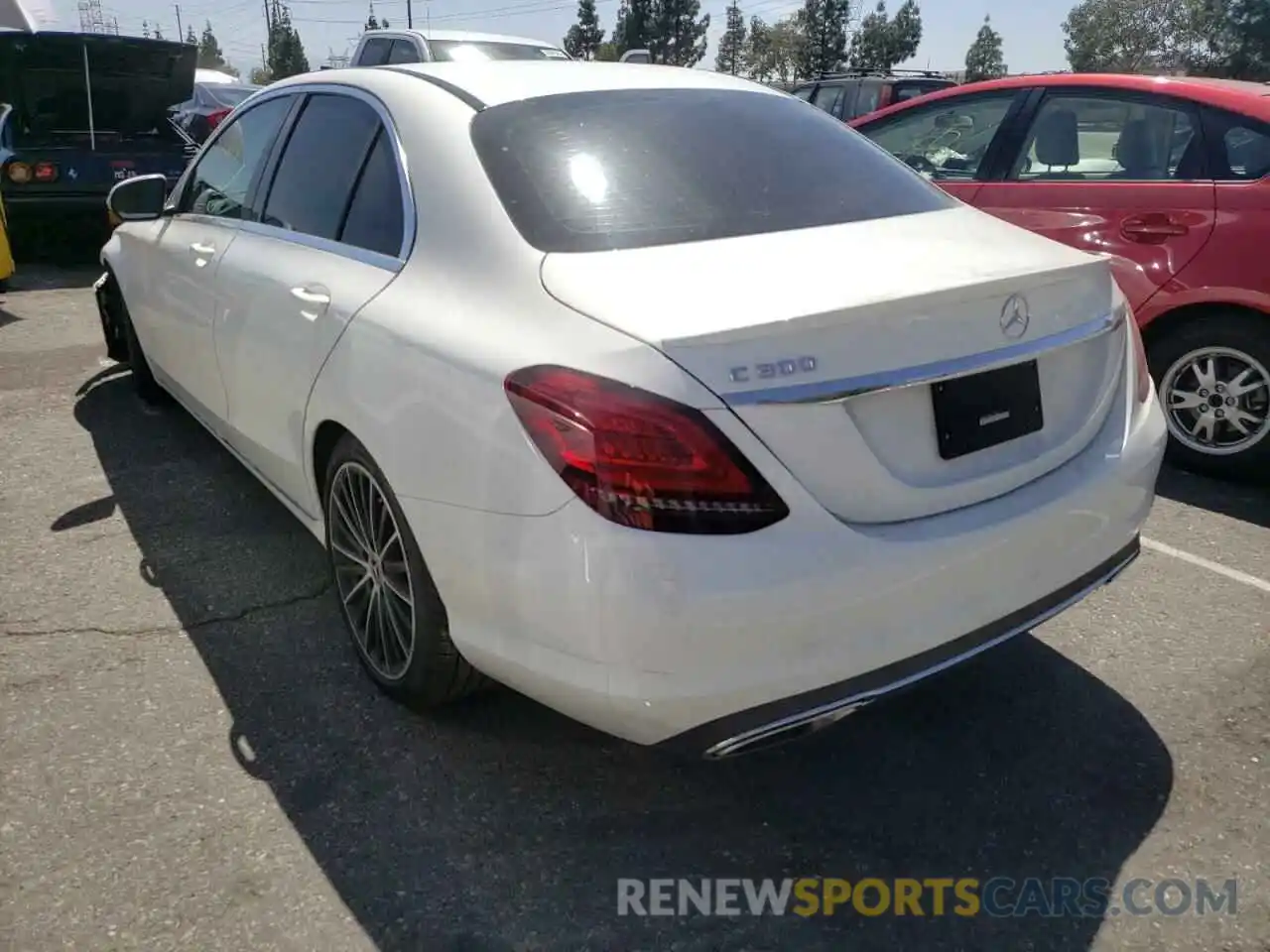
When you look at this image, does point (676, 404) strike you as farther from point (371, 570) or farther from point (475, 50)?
point (475, 50)

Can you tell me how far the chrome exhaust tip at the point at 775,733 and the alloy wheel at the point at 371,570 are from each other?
0.90 metres

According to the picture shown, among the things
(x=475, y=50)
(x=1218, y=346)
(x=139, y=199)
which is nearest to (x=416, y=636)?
(x=139, y=199)

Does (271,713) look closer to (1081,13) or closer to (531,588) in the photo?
(531,588)

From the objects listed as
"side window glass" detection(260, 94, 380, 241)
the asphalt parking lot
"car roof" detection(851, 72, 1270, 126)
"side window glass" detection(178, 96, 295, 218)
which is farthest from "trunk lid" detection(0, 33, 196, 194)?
"car roof" detection(851, 72, 1270, 126)

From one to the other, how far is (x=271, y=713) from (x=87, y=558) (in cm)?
139

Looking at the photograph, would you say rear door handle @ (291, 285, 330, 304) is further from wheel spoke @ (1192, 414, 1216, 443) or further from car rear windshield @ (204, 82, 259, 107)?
car rear windshield @ (204, 82, 259, 107)

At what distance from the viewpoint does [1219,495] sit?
176 inches

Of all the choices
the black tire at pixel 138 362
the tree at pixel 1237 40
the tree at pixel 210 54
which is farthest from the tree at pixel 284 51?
the black tire at pixel 138 362

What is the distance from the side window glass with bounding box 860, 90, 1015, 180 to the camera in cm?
536

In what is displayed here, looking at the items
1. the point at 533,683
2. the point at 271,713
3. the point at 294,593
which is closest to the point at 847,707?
the point at 533,683

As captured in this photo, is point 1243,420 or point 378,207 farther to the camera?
point 1243,420

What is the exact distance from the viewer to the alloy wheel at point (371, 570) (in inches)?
106

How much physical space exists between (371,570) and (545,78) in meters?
1.44

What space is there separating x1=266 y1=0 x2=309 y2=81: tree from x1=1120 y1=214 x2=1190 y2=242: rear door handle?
77485 mm
